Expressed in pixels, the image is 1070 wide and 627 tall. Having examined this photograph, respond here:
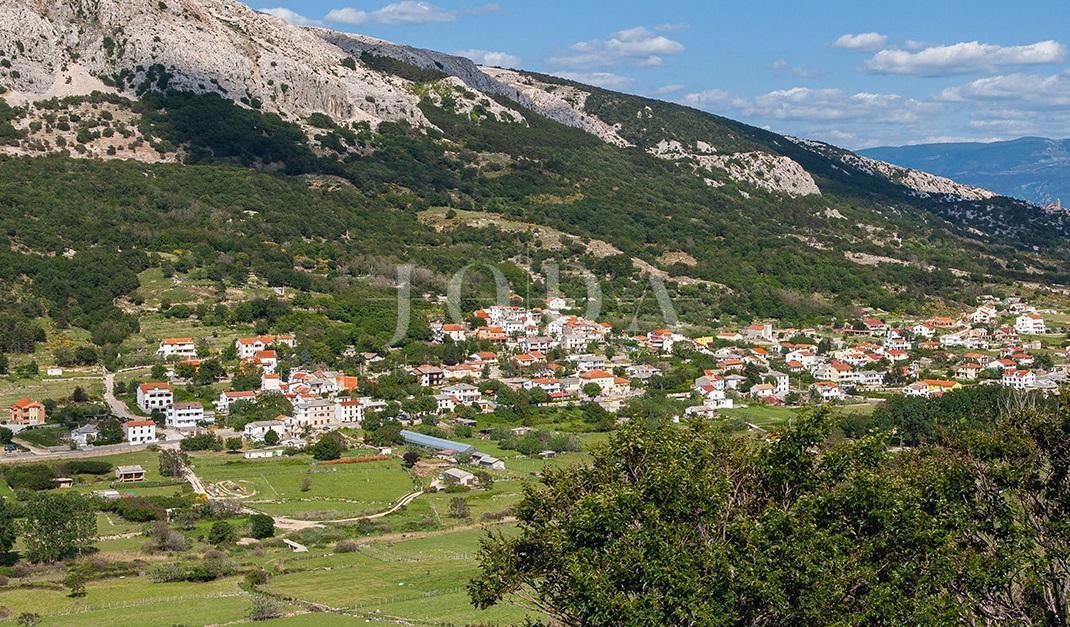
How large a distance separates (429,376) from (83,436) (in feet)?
46.7

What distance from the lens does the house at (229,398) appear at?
135 feet

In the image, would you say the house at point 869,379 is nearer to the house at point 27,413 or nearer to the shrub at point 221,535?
the shrub at point 221,535

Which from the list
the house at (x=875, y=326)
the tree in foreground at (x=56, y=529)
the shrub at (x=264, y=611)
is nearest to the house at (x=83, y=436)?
the tree in foreground at (x=56, y=529)

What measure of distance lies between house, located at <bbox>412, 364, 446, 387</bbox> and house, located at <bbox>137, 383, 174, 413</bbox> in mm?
9943

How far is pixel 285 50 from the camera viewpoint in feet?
295

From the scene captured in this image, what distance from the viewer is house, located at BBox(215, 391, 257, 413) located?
41.2 m

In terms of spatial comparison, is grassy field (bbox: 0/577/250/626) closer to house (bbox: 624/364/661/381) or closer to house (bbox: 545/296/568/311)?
house (bbox: 624/364/661/381)

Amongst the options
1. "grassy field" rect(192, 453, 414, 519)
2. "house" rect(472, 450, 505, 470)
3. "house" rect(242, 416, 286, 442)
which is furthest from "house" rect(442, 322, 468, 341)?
"house" rect(472, 450, 505, 470)

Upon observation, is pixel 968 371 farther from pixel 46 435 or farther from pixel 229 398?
pixel 46 435

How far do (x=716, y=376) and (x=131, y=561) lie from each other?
27.6m

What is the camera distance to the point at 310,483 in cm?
3275

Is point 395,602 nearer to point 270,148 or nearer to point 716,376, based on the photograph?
point 716,376

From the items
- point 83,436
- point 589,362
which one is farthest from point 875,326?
point 83,436

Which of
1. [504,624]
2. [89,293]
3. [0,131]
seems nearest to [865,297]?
[89,293]
